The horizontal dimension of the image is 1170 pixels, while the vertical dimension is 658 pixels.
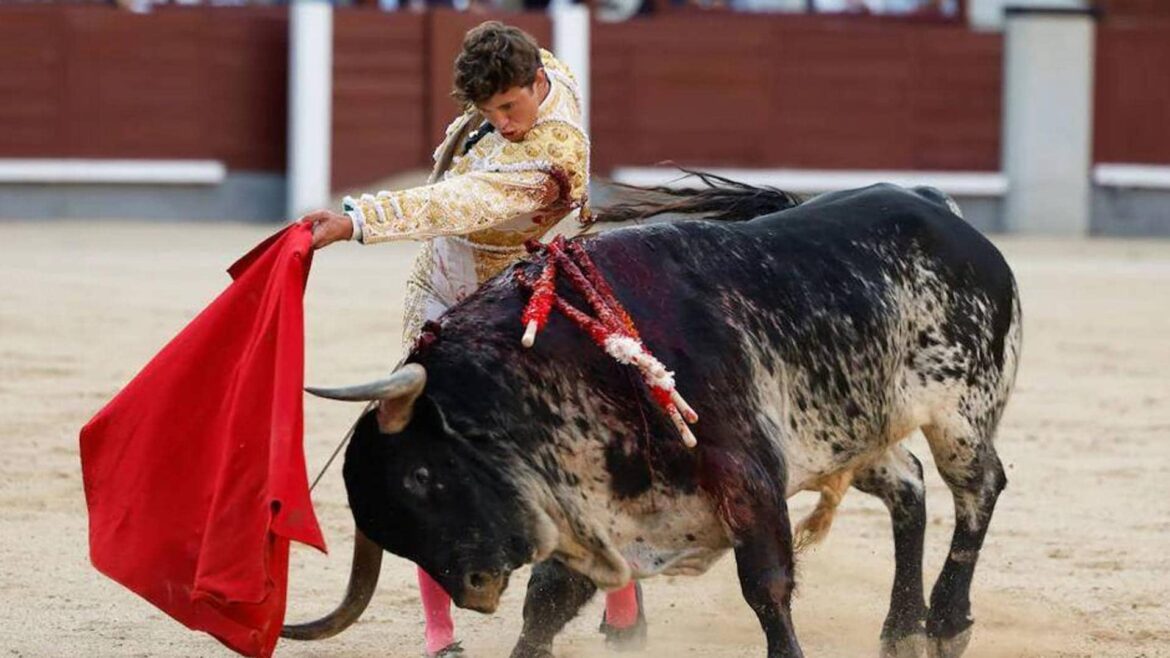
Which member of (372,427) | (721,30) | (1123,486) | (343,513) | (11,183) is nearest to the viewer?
(372,427)

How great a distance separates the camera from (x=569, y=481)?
321 centimetres

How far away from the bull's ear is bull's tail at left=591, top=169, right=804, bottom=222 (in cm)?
70

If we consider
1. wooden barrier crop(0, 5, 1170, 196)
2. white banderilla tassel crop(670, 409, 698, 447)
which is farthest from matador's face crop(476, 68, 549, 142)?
wooden barrier crop(0, 5, 1170, 196)

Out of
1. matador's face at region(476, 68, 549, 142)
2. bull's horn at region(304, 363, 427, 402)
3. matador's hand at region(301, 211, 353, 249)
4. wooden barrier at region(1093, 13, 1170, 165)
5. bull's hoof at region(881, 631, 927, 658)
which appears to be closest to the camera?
bull's horn at region(304, 363, 427, 402)

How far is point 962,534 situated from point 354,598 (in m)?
1.04

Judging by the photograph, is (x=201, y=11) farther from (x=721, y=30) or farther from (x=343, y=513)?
(x=343, y=513)

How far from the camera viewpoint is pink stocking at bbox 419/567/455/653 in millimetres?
3650

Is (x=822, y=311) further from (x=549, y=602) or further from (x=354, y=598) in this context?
(x=354, y=598)

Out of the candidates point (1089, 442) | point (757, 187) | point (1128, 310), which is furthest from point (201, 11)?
point (757, 187)

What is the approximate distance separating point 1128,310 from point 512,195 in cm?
638

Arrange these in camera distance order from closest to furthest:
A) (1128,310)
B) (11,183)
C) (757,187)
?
(757,187), (1128,310), (11,183)

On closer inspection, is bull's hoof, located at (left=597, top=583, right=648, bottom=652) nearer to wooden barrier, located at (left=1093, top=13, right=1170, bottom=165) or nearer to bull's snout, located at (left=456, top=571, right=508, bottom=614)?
bull's snout, located at (left=456, top=571, right=508, bottom=614)

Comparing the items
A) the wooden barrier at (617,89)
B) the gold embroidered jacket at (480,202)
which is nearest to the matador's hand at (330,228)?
the gold embroidered jacket at (480,202)

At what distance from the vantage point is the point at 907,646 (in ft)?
12.6
